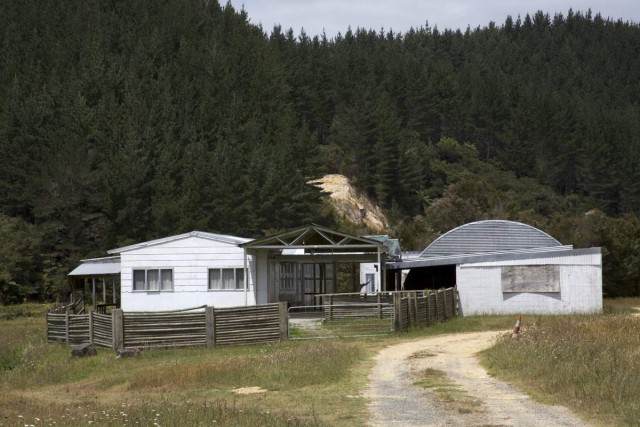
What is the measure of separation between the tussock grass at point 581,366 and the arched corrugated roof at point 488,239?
74.4 feet

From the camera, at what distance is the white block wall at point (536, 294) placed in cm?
3922

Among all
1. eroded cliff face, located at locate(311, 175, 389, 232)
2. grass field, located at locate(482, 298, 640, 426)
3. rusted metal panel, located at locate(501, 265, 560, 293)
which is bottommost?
grass field, located at locate(482, 298, 640, 426)

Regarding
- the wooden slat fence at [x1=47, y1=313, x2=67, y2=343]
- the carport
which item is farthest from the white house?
the wooden slat fence at [x1=47, y1=313, x2=67, y2=343]

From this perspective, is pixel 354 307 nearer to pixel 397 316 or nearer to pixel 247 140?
pixel 397 316

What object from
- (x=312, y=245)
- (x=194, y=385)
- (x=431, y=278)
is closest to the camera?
(x=194, y=385)

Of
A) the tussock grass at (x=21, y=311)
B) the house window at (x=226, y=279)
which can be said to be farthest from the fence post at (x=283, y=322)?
the tussock grass at (x=21, y=311)

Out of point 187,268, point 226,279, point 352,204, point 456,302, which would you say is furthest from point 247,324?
point 352,204

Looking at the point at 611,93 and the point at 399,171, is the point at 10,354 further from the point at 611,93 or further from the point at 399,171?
the point at 611,93

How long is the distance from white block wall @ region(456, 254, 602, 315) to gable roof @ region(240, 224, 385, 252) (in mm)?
3888

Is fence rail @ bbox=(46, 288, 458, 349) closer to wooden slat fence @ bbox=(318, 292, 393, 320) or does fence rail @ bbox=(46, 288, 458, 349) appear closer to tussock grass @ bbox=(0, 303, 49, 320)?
wooden slat fence @ bbox=(318, 292, 393, 320)

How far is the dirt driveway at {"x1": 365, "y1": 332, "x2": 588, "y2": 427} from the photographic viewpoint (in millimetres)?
15875

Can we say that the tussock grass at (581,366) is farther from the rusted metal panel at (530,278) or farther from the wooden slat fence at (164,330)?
the rusted metal panel at (530,278)

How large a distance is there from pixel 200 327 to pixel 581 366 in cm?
1375

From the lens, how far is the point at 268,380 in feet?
70.8
